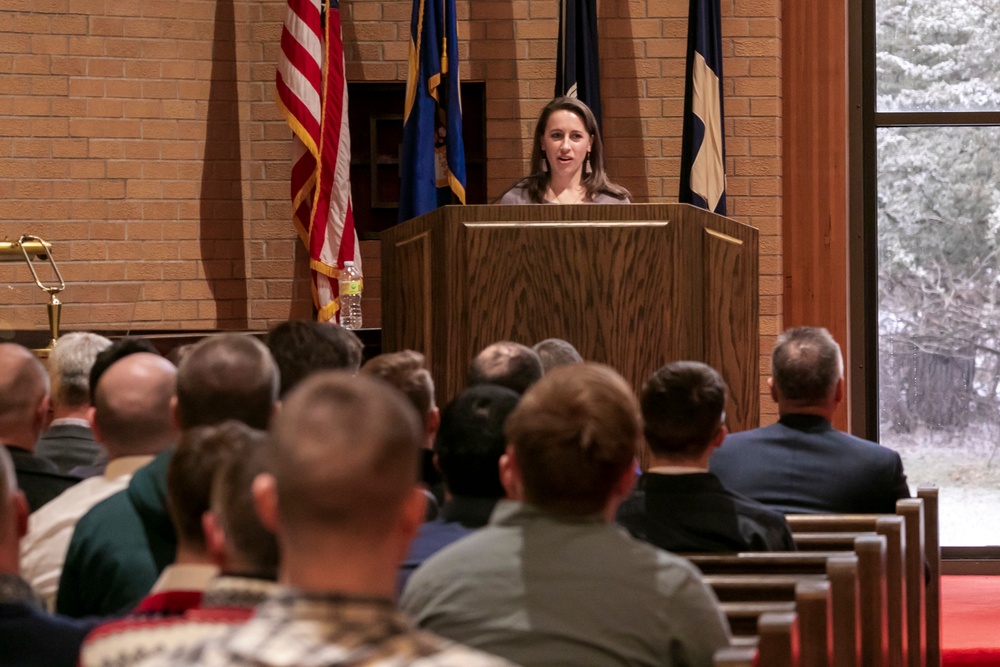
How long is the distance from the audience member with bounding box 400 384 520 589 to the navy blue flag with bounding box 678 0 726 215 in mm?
3985

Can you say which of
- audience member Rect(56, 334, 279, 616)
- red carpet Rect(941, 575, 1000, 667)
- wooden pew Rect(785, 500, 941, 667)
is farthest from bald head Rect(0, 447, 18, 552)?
red carpet Rect(941, 575, 1000, 667)

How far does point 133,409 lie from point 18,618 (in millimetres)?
876

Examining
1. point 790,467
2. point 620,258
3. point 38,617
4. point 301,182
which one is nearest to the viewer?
point 38,617

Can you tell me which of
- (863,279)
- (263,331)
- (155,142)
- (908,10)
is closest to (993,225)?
(863,279)

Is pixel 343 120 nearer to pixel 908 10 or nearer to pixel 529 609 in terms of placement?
pixel 908 10

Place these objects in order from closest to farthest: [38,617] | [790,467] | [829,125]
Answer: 1. [38,617]
2. [790,467]
3. [829,125]

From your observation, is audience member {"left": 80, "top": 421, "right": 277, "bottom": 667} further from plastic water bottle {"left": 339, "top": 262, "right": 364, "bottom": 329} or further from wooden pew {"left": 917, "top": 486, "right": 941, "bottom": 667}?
plastic water bottle {"left": 339, "top": 262, "right": 364, "bottom": 329}

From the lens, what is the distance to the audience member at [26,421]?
2.91 metres

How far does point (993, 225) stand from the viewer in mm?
7203

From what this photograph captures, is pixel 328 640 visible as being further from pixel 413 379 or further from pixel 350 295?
pixel 350 295

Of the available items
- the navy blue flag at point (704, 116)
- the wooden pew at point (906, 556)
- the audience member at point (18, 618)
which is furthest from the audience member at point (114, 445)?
the navy blue flag at point (704, 116)

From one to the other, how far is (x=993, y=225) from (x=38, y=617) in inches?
249

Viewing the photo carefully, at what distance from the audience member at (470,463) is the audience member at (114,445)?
0.58 metres

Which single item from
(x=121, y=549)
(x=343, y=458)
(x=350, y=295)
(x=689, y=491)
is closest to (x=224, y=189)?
(x=350, y=295)
